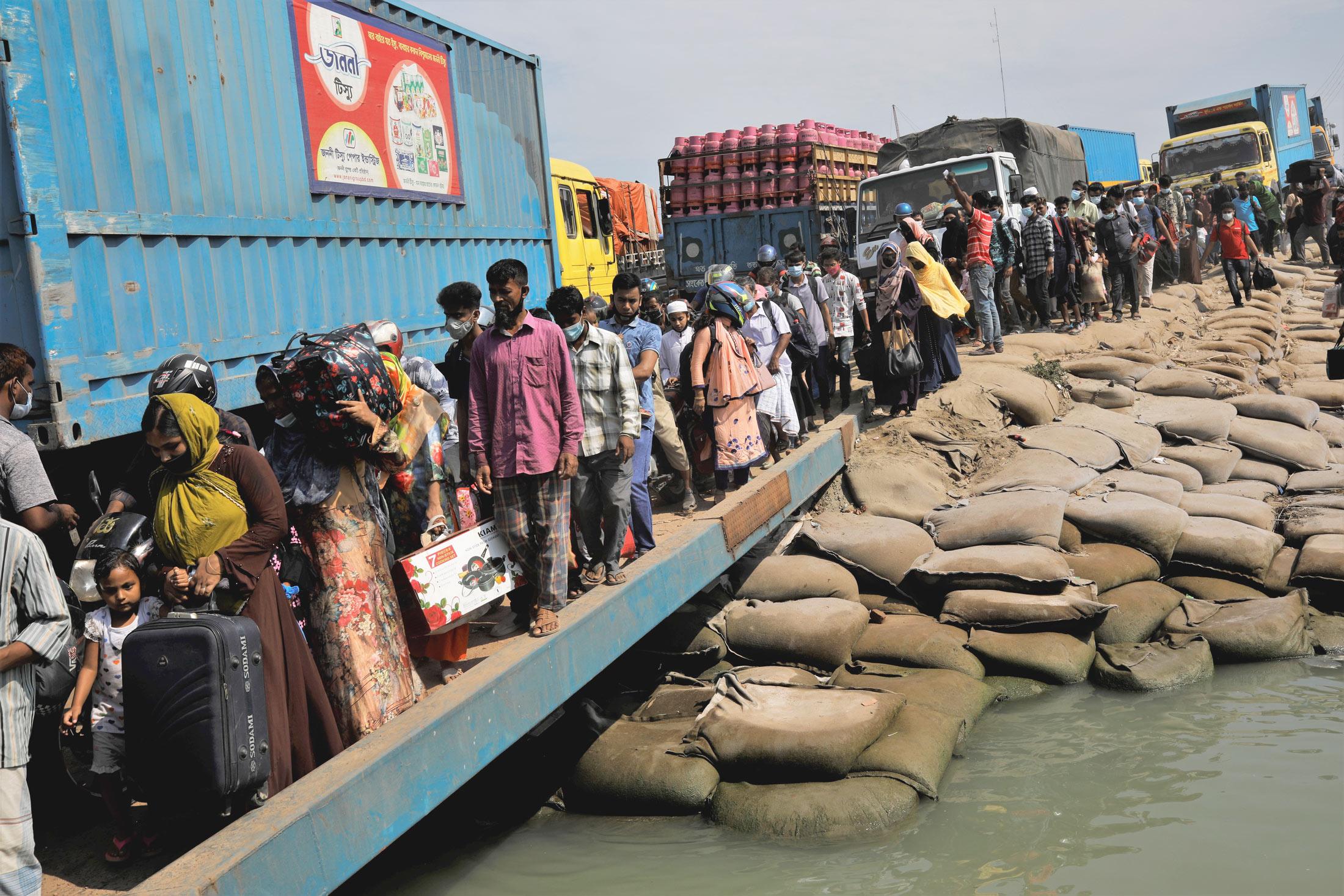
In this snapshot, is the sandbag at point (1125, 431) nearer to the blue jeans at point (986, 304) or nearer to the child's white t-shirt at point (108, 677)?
the blue jeans at point (986, 304)

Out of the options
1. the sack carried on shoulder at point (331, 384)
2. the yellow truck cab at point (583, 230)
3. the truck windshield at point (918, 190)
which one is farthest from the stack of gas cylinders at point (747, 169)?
the sack carried on shoulder at point (331, 384)

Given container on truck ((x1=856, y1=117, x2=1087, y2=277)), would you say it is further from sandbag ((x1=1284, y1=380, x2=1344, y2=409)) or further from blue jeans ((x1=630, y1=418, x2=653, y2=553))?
blue jeans ((x1=630, y1=418, x2=653, y2=553))

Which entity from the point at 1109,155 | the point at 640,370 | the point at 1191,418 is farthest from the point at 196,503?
the point at 1109,155

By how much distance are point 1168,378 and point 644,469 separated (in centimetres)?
564

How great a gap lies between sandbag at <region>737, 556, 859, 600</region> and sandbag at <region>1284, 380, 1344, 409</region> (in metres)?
5.16

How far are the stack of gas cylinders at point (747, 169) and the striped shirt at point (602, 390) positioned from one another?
10591mm

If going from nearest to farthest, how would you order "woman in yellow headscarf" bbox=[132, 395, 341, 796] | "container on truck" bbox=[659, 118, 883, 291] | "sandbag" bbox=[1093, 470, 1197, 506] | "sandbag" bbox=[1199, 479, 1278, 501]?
1. "woman in yellow headscarf" bbox=[132, 395, 341, 796]
2. "sandbag" bbox=[1093, 470, 1197, 506]
3. "sandbag" bbox=[1199, 479, 1278, 501]
4. "container on truck" bbox=[659, 118, 883, 291]

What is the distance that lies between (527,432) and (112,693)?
1.50 metres

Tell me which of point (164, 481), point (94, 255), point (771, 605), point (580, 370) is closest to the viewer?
point (164, 481)

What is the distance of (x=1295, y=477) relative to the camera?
7.47 meters

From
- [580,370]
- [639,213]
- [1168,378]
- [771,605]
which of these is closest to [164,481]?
[580,370]

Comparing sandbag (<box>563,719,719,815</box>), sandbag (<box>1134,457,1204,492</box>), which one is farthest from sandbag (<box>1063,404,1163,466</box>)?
sandbag (<box>563,719,719,815</box>)

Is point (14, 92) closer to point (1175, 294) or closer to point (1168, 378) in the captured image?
point (1168, 378)

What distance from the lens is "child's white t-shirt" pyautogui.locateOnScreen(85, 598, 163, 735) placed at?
299cm
